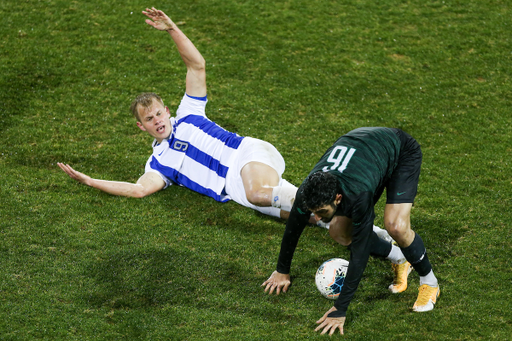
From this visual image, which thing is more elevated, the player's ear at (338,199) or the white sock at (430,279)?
the player's ear at (338,199)

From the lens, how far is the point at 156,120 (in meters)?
6.15

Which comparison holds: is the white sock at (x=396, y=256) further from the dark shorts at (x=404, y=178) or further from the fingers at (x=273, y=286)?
the fingers at (x=273, y=286)

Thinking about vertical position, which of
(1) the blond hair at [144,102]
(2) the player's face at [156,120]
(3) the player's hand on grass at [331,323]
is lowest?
(3) the player's hand on grass at [331,323]

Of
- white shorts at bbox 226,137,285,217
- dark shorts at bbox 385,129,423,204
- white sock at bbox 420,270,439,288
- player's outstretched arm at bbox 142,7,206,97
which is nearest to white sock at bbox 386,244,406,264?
white sock at bbox 420,270,439,288

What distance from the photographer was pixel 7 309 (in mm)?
4723

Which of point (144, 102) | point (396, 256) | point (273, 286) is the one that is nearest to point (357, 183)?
point (396, 256)

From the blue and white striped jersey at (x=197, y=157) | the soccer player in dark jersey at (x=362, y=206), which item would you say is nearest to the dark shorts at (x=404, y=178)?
the soccer player in dark jersey at (x=362, y=206)

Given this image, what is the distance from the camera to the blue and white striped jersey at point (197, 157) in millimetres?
6098

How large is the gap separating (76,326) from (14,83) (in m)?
5.41

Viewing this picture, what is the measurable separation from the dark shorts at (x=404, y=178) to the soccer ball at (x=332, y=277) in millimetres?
783

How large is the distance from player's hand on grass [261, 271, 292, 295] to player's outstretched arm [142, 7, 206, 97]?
8.55ft

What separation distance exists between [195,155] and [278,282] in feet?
6.27

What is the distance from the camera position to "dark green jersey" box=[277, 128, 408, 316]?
403cm

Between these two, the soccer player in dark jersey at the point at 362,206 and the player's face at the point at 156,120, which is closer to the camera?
the soccer player in dark jersey at the point at 362,206
